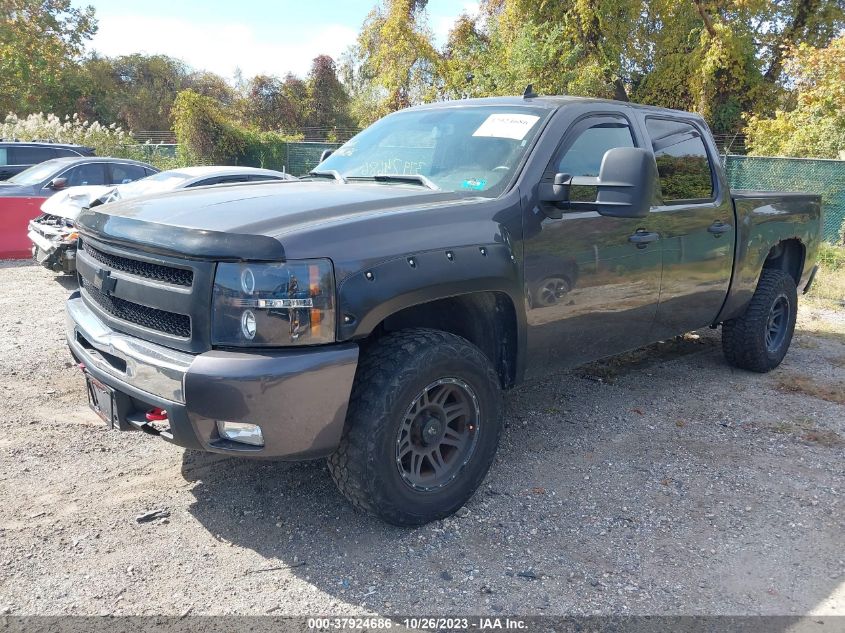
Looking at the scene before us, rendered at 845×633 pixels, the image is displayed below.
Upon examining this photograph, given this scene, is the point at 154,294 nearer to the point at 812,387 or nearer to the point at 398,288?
the point at 398,288

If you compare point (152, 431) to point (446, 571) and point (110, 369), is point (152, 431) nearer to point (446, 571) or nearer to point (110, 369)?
point (110, 369)

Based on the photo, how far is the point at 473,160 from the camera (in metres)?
3.75

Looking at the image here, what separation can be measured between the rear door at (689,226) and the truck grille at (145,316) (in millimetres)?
2792

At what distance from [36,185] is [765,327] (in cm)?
974

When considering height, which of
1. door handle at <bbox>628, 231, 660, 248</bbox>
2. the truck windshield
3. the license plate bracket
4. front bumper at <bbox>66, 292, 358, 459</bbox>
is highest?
the truck windshield

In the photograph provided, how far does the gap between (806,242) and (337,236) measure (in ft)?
15.6

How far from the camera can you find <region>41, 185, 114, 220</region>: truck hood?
8422 mm

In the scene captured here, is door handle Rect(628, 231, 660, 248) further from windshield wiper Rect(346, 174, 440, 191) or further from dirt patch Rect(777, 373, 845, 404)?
dirt patch Rect(777, 373, 845, 404)

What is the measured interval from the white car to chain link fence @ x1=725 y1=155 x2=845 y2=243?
846 cm

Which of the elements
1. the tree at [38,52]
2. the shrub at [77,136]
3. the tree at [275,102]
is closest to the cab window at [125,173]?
the shrub at [77,136]

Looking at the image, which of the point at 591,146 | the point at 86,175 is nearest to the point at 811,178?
the point at 591,146

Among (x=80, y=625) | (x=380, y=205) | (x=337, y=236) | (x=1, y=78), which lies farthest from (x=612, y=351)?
(x=1, y=78)

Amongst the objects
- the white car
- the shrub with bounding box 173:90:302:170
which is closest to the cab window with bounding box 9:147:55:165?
the white car

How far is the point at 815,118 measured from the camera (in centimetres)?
1552
